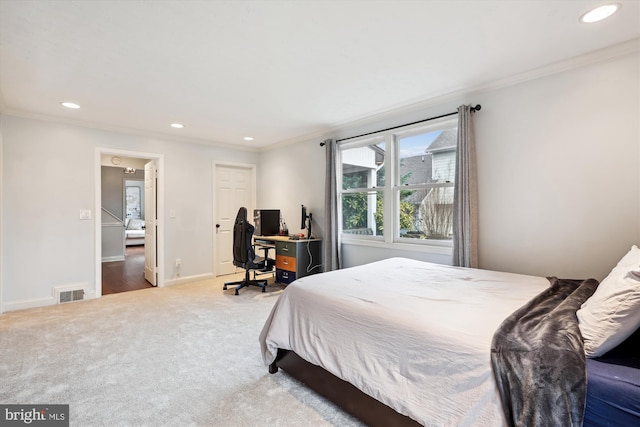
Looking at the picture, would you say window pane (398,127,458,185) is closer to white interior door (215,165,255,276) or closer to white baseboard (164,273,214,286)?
white interior door (215,165,255,276)

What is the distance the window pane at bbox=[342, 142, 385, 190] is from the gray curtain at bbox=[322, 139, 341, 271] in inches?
7.5

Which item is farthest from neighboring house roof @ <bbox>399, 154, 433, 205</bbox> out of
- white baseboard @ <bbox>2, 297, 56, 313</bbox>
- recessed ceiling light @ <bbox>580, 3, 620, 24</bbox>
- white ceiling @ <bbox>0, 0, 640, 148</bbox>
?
white baseboard @ <bbox>2, 297, 56, 313</bbox>

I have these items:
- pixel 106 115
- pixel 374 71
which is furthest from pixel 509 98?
pixel 106 115

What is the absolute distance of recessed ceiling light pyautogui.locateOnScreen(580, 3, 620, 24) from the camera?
69.6 inches

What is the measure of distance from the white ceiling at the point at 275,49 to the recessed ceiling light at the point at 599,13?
47mm

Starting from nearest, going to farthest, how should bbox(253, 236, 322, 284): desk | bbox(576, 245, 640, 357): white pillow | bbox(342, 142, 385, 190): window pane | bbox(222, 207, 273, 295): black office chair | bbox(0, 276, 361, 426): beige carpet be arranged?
bbox(576, 245, 640, 357): white pillow < bbox(0, 276, 361, 426): beige carpet < bbox(342, 142, 385, 190): window pane < bbox(222, 207, 273, 295): black office chair < bbox(253, 236, 322, 284): desk

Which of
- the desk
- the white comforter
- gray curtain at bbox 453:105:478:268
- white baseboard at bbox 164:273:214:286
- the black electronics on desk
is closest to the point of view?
the white comforter

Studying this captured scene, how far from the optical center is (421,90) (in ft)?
9.87

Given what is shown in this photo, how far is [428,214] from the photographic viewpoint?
3.46 metres

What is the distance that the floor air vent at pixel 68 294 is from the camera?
379 centimetres

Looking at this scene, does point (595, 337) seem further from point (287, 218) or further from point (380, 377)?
point (287, 218)

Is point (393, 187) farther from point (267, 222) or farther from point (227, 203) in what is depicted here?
point (227, 203)

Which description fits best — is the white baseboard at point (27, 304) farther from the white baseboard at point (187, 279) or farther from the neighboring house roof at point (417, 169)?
the neighboring house roof at point (417, 169)

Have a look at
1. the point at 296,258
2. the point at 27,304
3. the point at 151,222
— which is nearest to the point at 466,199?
the point at 296,258
